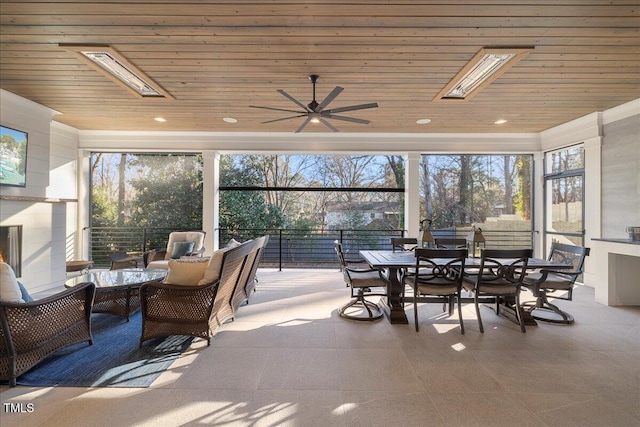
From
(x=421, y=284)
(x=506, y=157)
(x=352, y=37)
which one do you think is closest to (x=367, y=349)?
(x=421, y=284)

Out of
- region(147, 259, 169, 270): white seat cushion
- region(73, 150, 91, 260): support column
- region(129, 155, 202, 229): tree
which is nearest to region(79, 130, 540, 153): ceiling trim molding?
region(73, 150, 91, 260): support column

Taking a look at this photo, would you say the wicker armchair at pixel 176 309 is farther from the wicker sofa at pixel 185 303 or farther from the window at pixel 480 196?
the window at pixel 480 196

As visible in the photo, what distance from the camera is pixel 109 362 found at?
2.29 m

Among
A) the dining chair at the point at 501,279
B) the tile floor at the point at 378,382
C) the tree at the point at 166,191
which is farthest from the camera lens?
the tree at the point at 166,191

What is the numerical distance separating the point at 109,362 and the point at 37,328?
0.55 metres

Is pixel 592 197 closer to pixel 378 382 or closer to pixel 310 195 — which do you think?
pixel 378 382

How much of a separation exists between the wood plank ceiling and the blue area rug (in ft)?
9.10

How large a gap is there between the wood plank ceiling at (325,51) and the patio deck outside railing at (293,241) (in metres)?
2.62

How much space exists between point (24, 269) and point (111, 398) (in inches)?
144

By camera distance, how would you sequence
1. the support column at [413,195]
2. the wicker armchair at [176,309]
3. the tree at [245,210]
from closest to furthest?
the wicker armchair at [176,309], the support column at [413,195], the tree at [245,210]

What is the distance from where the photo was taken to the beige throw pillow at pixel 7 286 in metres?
1.99

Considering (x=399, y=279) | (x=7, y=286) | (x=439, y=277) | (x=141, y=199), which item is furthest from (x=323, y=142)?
(x=7, y=286)

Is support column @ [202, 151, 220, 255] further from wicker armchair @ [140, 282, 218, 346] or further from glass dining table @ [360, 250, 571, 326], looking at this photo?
glass dining table @ [360, 250, 571, 326]

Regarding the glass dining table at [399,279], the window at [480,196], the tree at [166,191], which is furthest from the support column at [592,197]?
the tree at [166,191]
